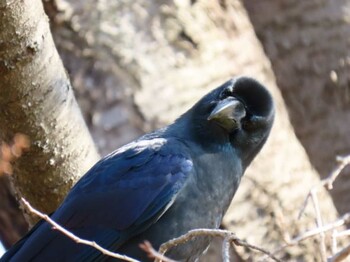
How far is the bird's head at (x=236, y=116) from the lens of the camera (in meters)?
3.15

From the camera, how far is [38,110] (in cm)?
286

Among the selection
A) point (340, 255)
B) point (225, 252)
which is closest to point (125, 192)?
point (225, 252)

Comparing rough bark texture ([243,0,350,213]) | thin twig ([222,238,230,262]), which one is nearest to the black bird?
thin twig ([222,238,230,262])

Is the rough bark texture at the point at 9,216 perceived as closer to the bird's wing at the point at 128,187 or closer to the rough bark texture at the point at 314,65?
the bird's wing at the point at 128,187

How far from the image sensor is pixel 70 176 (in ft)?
10.0

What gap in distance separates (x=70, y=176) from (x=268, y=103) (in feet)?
2.15

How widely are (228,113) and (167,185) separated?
305 mm

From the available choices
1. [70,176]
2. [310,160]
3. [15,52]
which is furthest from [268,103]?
[310,160]

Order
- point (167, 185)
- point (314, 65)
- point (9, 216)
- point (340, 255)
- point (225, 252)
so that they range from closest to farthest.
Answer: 1. point (340, 255)
2. point (225, 252)
3. point (167, 185)
4. point (9, 216)
5. point (314, 65)

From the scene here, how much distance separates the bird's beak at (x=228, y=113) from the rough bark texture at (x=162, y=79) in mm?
691

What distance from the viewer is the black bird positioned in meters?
2.97

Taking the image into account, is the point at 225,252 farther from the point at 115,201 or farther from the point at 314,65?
the point at 314,65

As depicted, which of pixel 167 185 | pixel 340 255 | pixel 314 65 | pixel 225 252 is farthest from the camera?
pixel 314 65

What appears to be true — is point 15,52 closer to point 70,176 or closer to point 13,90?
point 13,90
